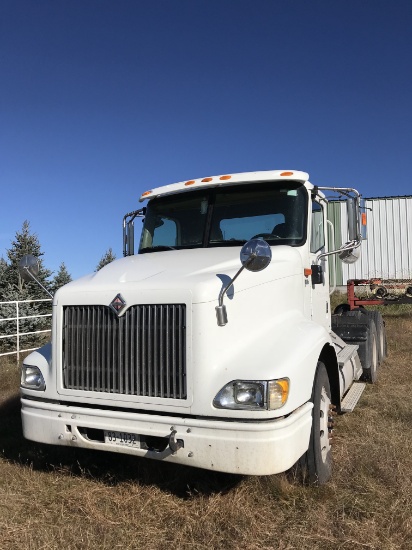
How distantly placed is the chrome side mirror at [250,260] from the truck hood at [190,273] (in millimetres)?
88

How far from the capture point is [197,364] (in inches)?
126

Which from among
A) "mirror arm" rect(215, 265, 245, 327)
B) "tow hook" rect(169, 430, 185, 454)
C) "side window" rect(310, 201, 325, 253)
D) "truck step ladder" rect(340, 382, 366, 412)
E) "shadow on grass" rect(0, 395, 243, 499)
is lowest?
"shadow on grass" rect(0, 395, 243, 499)

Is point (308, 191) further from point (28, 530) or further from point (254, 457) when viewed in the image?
point (28, 530)

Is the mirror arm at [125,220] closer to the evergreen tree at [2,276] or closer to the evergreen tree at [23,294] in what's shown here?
the evergreen tree at [23,294]

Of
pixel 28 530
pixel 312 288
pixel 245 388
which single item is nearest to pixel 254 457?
pixel 245 388

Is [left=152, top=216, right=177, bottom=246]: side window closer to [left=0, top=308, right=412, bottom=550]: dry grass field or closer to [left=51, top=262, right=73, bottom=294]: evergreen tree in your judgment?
[left=0, top=308, right=412, bottom=550]: dry grass field

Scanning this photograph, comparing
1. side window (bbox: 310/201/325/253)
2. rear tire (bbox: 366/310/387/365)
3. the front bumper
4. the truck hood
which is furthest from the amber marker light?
rear tire (bbox: 366/310/387/365)

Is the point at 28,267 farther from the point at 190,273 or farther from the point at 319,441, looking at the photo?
the point at 319,441

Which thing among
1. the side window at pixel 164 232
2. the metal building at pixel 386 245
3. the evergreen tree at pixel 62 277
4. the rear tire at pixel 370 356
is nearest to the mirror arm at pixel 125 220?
the side window at pixel 164 232

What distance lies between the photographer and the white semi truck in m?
3.08

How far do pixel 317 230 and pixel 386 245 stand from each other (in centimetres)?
1575

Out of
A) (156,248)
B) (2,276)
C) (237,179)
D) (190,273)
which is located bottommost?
(190,273)

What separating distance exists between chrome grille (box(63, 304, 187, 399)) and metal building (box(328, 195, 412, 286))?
55.2ft

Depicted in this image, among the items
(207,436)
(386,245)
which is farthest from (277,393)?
(386,245)
